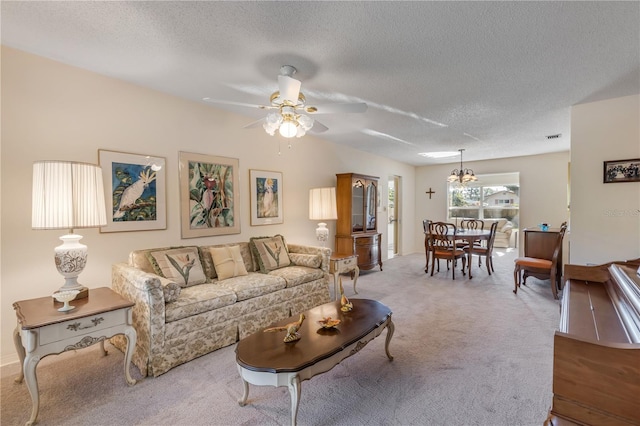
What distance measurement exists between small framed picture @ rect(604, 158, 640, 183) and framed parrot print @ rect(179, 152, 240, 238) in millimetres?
4333

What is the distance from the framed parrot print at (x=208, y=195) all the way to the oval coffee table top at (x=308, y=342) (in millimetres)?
1778

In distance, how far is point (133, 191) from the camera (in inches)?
111

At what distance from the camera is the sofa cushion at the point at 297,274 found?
3.19 meters

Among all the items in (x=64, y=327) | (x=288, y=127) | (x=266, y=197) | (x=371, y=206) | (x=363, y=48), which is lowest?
(x=64, y=327)

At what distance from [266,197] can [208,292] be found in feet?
5.81

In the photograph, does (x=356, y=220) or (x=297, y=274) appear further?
(x=356, y=220)

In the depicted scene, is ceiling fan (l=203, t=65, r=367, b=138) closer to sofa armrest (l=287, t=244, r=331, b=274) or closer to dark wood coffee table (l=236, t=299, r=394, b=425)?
dark wood coffee table (l=236, t=299, r=394, b=425)

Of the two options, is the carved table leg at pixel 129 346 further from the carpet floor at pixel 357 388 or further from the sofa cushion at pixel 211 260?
the sofa cushion at pixel 211 260

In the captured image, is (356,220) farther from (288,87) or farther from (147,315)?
(147,315)

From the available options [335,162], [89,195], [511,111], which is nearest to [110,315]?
[89,195]

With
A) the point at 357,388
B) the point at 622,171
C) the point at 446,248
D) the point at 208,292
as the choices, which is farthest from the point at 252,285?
the point at 622,171

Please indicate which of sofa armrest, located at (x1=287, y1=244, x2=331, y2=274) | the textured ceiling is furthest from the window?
sofa armrest, located at (x1=287, y1=244, x2=331, y2=274)

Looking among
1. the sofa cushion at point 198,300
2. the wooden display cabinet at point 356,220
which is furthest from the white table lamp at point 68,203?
the wooden display cabinet at point 356,220

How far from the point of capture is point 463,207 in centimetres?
792
